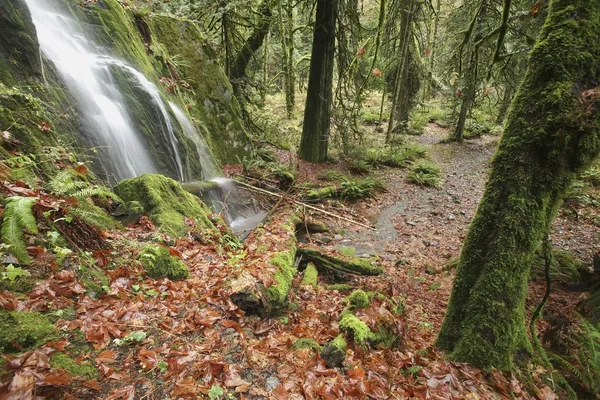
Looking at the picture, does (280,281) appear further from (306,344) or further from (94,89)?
(94,89)

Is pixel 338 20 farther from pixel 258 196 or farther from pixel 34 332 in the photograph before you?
pixel 34 332

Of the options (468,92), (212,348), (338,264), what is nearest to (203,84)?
(338,264)

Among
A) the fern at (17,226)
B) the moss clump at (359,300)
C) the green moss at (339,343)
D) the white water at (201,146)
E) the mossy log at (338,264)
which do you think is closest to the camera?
the fern at (17,226)

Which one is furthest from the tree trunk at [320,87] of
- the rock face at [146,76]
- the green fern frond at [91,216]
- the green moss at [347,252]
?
the green fern frond at [91,216]

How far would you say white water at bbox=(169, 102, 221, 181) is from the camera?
8609 millimetres

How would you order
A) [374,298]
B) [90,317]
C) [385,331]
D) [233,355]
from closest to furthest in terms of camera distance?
[90,317] → [233,355] → [385,331] → [374,298]

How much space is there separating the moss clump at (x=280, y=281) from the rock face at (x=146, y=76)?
3355 millimetres

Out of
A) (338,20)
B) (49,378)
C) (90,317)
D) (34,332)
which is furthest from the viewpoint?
(338,20)

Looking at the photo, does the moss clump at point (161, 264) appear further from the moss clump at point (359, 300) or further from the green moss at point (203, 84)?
the green moss at point (203, 84)

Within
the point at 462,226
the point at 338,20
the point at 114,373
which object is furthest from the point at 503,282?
the point at 338,20

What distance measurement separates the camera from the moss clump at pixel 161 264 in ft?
11.6

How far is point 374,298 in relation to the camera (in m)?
4.14

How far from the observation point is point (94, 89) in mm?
6152

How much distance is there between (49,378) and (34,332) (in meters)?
0.45
